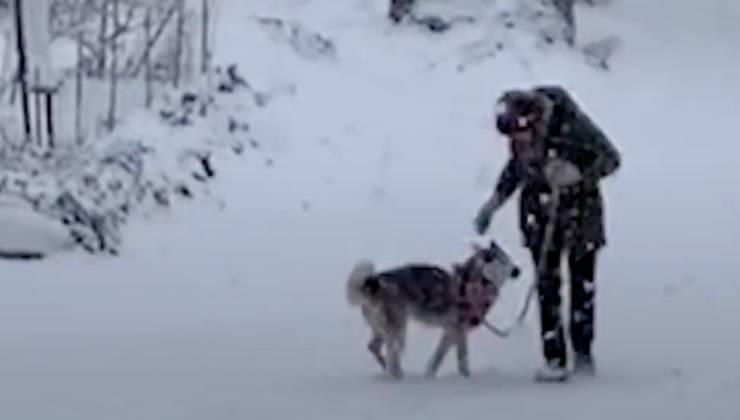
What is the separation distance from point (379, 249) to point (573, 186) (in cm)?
589

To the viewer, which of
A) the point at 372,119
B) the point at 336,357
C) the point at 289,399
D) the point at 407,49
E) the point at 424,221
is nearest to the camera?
the point at 289,399

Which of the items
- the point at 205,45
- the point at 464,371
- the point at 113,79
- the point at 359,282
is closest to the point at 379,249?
the point at 113,79

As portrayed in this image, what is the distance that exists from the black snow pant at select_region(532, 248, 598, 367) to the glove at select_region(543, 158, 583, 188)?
335 mm

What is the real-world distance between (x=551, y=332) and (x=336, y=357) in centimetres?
148

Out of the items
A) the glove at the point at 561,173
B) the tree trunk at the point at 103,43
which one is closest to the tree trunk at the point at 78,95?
the tree trunk at the point at 103,43

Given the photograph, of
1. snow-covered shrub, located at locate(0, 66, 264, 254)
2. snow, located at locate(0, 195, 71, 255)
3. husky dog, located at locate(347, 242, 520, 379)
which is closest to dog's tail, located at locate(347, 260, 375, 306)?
husky dog, located at locate(347, 242, 520, 379)

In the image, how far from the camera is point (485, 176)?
19438mm

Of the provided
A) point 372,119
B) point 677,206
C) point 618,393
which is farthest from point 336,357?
point 372,119

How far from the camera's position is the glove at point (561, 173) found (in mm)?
9766

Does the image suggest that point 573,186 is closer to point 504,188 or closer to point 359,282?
point 504,188

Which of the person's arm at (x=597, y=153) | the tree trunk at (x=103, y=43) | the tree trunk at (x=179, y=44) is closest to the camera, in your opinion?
the person's arm at (x=597, y=153)

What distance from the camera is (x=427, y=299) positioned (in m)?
9.97

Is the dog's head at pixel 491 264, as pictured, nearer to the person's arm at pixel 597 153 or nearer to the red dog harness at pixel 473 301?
the red dog harness at pixel 473 301

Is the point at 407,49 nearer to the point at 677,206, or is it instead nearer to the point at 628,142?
the point at 628,142
